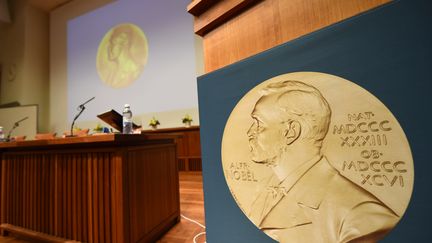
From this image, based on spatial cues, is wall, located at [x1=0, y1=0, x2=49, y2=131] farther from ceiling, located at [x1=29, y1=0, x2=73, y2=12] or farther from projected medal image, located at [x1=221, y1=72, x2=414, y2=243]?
projected medal image, located at [x1=221, y1=72, x2=414, y2=243]

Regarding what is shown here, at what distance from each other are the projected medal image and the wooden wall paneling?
11 centimetres

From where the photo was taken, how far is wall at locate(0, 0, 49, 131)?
5.04 m

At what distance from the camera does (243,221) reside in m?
0.51

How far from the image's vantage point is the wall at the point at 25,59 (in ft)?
16.5

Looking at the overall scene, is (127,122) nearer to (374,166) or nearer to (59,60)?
(374,166)

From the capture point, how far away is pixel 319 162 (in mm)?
398

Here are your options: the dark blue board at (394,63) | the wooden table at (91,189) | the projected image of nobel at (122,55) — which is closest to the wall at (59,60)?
the projected image of nobel at (122,55)

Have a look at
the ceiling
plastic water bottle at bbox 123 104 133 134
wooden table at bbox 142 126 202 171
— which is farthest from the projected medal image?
the ceiling

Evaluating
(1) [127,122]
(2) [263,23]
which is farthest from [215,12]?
(1) [127,122]

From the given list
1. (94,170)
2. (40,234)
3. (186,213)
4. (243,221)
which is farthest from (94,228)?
(243,221)

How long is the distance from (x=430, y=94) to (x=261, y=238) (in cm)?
42

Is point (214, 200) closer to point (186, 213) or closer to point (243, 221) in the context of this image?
point (243, 221)

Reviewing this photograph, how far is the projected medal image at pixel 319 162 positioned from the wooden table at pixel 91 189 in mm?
608

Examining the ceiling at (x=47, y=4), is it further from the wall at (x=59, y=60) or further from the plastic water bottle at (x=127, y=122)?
the plastic water bottle at (x=127, y=122)
